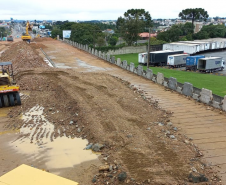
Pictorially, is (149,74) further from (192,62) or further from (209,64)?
(192,62)

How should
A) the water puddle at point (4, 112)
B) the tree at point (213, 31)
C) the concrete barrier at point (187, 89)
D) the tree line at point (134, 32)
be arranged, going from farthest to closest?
the tree at point (213, 31) → the tree line at point (134, 32) → the concrete barrier at point (187, 89) → the water puddle at point (4, 112)

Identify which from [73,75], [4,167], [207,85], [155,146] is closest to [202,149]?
[155,146]

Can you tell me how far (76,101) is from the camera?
16.6m

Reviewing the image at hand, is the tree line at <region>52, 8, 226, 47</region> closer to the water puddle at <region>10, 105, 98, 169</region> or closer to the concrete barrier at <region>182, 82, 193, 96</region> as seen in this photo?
the concrete barrier at <region>182, 82, 193, 96</region>

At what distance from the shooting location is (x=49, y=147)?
11297 millimetres

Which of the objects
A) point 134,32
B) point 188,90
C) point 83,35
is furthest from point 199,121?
point 83,35

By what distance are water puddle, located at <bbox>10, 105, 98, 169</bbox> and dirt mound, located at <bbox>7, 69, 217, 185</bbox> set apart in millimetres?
219

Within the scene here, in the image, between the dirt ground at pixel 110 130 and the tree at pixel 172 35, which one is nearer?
the dirt ground at pixel 110 130

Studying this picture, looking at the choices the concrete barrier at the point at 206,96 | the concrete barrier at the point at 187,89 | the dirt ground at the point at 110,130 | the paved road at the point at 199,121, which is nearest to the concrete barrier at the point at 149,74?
the paved road at the point at 199,121

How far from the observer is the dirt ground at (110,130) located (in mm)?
9023

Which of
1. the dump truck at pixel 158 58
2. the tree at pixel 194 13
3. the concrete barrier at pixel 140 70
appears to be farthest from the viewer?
the tree at pixel 194 13

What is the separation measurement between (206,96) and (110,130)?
8.20 meters

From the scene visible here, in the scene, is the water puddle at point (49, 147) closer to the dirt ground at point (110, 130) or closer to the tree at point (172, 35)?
the dirt ground at point (110, 130)

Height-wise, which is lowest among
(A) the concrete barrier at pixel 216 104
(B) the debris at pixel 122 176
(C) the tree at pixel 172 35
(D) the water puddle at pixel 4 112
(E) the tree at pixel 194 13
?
(B) the debris at pixel 122 176
